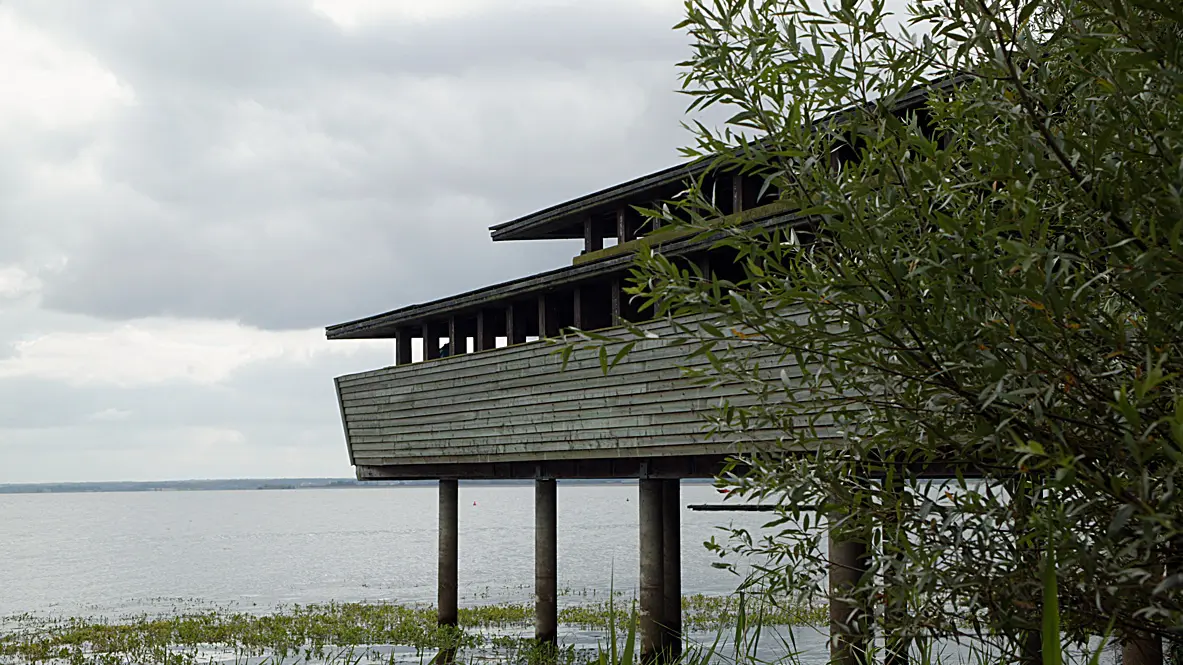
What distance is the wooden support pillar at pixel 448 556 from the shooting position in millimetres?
19859

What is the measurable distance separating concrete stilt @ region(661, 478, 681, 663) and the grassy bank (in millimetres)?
2350

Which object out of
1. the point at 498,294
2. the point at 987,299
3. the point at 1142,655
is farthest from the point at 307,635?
the point at 987,299

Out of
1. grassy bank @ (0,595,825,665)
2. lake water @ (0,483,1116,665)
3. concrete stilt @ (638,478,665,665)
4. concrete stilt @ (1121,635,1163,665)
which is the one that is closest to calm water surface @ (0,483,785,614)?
lake water @ (0,483,1116,665)

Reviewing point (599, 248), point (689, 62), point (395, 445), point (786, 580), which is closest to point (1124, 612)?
point (786, 580)

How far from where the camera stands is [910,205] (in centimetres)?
377

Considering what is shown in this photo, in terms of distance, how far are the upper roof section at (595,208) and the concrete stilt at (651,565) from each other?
377 centimetres

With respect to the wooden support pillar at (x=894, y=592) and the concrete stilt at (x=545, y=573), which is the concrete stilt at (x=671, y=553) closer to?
the concrete stilt at (x=545, y=573)

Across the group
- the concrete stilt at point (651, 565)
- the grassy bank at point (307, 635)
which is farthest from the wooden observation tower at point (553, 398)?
the grassy bank at point (307, 635)

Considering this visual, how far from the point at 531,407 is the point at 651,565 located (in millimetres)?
2608

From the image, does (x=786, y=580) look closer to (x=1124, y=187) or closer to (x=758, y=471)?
(x=758, y=471)

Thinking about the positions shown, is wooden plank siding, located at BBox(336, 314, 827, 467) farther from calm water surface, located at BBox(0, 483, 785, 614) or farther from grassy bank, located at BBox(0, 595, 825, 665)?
calm water surface, located at BBox(0, 483, 785, 614)

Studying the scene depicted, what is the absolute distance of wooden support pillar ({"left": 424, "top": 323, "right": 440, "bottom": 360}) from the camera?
779 inches

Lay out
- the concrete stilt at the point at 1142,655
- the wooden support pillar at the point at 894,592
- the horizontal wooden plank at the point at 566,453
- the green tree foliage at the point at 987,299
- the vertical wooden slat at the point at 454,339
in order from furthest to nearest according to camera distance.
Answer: the vertical wooden slat at the point at 454,339
the horizontal wooden plank at the point at 566,453
the concrete stilt at the point at 1142,655
the wooden support pillar at the point at 894,592
the green tree foliage at the point at 987,299

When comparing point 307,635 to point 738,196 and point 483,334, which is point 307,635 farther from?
point 738,196
